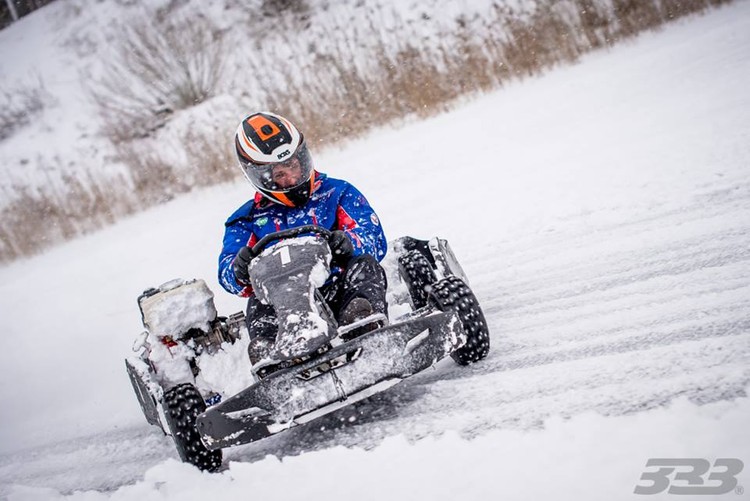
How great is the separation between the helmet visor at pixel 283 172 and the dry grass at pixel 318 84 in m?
6.11

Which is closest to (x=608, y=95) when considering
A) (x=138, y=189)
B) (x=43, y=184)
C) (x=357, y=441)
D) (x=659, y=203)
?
(x=659, y=203)

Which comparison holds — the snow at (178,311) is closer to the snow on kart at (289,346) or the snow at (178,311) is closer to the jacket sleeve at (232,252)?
the snow on kart at (289,346)

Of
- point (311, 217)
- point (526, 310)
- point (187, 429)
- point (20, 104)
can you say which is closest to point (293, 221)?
point (311, 217)

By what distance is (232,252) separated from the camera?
3766mm

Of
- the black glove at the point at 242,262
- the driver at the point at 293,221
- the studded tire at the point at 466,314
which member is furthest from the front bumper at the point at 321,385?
the black glove at the point at 242,262

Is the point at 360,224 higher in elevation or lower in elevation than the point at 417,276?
higher

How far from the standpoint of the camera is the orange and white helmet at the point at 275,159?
11.8 ft

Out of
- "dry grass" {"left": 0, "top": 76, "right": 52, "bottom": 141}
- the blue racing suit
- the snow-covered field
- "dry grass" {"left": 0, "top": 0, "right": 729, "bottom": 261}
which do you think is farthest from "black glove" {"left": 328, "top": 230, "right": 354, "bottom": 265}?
"dry grass" {"left": 0, "top": 76, "right": 52, "bottom": 141}

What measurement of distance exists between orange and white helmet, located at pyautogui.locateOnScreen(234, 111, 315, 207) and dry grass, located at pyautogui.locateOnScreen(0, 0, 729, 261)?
6.03 meters

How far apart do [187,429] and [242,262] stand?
2.98 feet

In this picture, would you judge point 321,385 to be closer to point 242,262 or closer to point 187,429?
point 187,429

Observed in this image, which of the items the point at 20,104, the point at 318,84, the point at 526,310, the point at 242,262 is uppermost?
the point at 20,104

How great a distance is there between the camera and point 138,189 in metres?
11.0

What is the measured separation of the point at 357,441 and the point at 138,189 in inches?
381
